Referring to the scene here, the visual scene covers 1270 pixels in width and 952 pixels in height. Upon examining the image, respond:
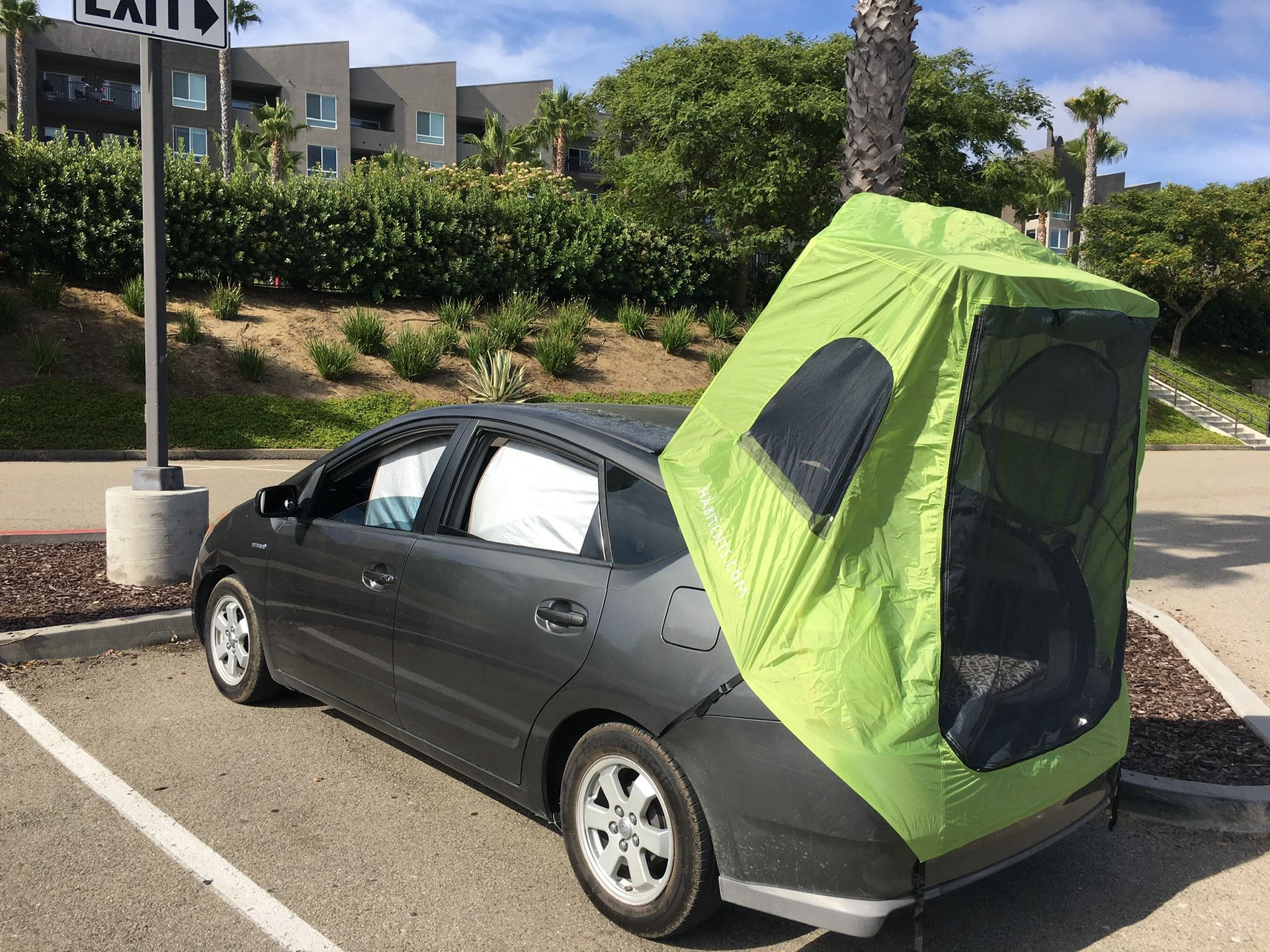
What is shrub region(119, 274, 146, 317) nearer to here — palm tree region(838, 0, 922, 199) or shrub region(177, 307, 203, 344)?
shrub region(177, 307, 203, 344)

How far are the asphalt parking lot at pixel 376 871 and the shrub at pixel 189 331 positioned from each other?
686 inches

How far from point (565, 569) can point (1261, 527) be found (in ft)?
41.7

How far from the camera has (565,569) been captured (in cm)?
346

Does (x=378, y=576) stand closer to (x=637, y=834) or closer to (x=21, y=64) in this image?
(x=637, y=834)

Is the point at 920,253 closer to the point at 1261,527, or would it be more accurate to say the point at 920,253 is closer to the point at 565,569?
the point at 565,569

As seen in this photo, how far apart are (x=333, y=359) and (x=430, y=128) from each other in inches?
1474

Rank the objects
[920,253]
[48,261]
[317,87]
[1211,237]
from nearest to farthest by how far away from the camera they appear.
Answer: [920,253] → [48,261] → [1211,237] → [317,87]

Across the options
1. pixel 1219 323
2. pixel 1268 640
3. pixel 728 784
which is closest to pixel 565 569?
pixel 728 784

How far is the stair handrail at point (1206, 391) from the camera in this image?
1400 inches

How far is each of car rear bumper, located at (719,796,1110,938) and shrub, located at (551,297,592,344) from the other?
21669 mm

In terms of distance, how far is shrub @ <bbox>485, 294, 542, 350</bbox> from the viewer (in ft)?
78.2

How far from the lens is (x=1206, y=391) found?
3872cm

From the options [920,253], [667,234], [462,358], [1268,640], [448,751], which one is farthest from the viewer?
[667,234]

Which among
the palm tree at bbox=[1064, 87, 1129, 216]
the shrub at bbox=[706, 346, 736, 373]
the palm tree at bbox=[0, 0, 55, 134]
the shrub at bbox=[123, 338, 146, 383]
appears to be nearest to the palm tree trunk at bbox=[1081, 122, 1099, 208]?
the palm tree at bbox=[1064, 87, 1129, 216]
